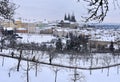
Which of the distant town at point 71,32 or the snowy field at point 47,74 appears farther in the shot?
the distant town at point 71,32

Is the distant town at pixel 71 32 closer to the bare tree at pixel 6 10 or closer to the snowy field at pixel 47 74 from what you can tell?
the snowy field at pixel 47 74

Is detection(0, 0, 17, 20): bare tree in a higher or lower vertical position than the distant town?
higher

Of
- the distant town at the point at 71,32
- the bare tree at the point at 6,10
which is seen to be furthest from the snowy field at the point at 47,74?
the bare tree at the point at 6,10

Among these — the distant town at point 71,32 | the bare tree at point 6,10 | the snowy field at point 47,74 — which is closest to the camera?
the bare tree at point 6,10

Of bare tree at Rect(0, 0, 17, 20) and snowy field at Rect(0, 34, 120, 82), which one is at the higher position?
bare tree at Rect(0, 0, 17, 20)

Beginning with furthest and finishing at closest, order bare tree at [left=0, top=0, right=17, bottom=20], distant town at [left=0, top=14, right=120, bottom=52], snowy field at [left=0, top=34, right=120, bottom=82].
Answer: distant town at [left=0, top=14, right=120, bottom=52] < snowy field at [left=0, top=34, right=120, bottom=82] < bare tree at [left=0, top=0, right=17, bottom=20]

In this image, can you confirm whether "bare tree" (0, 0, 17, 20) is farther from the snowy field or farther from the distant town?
the distant town

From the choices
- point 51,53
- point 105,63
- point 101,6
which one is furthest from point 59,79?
point 101,6

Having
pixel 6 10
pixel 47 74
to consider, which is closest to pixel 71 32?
pixel 47 74

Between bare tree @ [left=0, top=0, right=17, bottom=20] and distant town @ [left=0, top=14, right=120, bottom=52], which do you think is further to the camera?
distant town @ [left=0, top=14, right=120, bottom=52]

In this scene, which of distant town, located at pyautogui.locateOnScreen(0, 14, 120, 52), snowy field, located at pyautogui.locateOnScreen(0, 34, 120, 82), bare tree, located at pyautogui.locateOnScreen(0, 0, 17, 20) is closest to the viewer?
bare tree, located at pyautogui.locateOnScreen(0, 0, 17, 20)

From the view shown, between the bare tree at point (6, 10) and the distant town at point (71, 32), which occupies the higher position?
the bare tree at point (6, 10)

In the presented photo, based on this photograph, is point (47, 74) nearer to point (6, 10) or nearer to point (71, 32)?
point (6, 10)

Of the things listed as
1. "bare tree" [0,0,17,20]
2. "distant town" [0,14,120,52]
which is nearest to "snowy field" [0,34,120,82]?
"distant town" [0,14,120,52]
